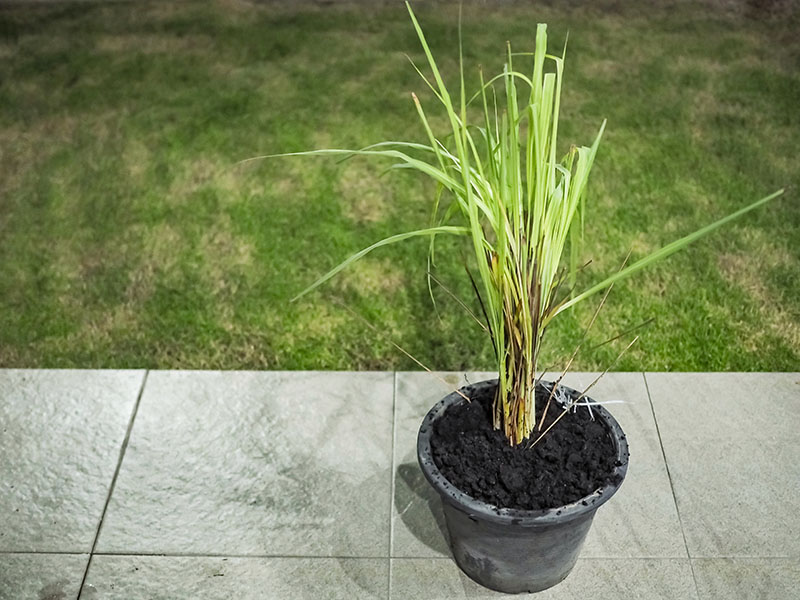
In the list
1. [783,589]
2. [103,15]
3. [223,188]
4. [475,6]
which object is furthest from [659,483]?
[103,15]

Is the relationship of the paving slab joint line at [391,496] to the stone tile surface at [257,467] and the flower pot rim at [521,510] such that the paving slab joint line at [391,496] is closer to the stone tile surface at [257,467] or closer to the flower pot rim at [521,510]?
the stone tile surface at [257,467]

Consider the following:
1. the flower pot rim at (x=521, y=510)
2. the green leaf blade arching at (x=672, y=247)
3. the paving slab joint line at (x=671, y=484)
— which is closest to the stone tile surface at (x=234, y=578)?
the flower pot rim at (x=521, y=510)

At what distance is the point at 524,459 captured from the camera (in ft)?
6.20

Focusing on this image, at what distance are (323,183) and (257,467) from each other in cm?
144

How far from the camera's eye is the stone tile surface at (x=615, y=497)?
2.14 meters

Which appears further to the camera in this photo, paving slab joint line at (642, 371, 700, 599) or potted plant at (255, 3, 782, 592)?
paving slab joint line at (642, 371, 700, 599)

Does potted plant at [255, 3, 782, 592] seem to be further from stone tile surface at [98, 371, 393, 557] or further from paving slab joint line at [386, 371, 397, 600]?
stone tile surface at [98, 371, 393, 557]

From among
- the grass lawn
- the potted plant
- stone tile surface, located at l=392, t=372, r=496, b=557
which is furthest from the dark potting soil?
the grass lawn

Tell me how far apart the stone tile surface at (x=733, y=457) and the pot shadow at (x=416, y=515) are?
598 millimetres

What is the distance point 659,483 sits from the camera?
229 centimetres

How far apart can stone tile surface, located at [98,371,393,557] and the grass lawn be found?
0.15 m

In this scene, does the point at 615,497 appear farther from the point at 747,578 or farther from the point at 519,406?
the point at 519,406

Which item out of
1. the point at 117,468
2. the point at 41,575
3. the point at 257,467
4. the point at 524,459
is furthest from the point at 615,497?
the point at 41,575

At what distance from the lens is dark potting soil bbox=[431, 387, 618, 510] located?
1819mm
